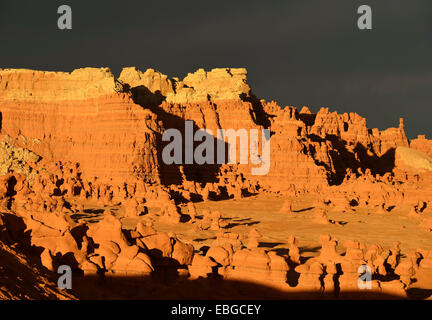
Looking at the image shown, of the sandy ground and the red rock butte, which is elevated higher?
the red rock butte

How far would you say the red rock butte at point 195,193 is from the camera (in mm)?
13766

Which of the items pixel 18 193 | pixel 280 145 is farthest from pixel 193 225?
pixel 280 145

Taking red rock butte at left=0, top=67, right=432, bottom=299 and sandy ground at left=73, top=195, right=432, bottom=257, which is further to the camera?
sandy ground at left=73, top=195, right=432, bottom=257

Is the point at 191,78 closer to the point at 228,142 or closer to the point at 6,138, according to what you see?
the point at 228,142

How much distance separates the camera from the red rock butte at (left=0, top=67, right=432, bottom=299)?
13.8 m

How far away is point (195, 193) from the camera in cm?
4319

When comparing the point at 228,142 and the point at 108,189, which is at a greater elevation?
the point at 228,142

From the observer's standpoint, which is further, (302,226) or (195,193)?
(195,193)

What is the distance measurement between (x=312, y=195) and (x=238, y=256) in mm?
33393

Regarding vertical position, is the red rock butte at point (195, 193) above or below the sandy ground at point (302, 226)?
above

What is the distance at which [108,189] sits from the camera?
4159cm

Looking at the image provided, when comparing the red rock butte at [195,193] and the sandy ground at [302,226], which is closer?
the red rock butte at [195,193]

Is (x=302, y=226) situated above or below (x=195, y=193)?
below
